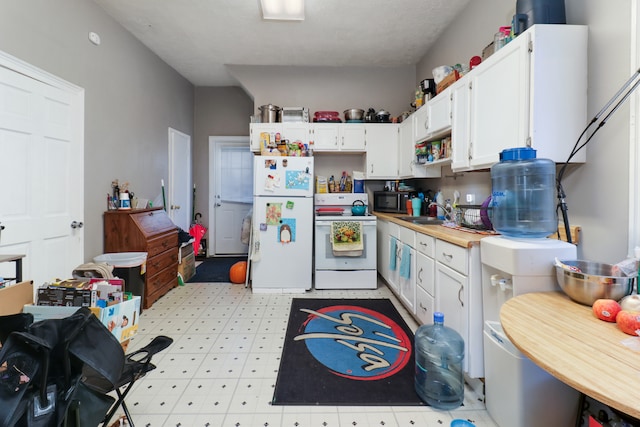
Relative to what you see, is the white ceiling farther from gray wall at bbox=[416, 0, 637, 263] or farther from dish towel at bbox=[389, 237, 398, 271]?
dish towel at bbox=[389, 237, 398, 271]

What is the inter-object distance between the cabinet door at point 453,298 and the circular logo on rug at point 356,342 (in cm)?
42

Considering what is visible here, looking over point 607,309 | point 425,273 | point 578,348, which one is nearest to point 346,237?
point 425,273

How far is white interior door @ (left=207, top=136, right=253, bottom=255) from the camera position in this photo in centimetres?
506

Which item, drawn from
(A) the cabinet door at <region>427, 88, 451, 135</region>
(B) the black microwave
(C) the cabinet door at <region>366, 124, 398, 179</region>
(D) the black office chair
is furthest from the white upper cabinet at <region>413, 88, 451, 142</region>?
(D) the black office chair

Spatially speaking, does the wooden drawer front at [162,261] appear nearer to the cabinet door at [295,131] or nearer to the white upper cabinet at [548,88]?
the cabinet door at [295,131]

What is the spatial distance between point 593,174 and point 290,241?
2645 millimetres

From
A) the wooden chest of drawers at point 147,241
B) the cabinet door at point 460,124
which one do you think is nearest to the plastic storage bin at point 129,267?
the wooden chest of drawers at point 147,241

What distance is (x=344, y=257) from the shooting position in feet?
11.3

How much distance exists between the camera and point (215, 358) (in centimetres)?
205

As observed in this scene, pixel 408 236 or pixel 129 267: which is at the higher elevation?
pixel 408 236

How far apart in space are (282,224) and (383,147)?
66.5 inches

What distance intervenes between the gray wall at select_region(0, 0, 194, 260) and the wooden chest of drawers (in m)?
0.11

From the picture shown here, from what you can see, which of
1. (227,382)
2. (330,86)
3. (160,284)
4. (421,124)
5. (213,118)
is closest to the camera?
(227,382)

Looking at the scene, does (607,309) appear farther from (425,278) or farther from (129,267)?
(129,267)
